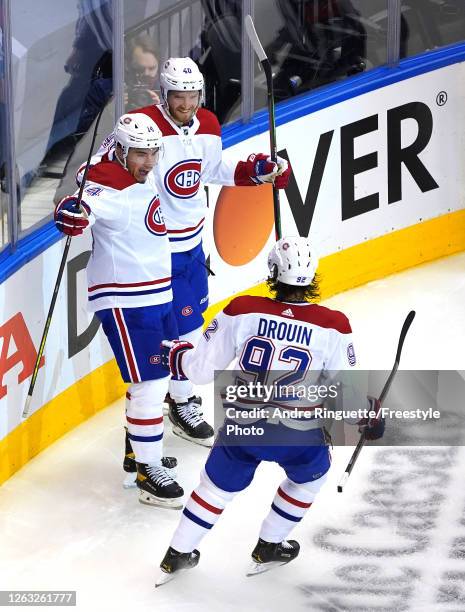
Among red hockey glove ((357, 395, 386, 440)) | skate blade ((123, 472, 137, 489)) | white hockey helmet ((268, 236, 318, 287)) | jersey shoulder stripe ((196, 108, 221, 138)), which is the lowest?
skate blade ((123, 472, 137, 489))

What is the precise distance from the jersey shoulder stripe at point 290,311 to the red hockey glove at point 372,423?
0.24 m

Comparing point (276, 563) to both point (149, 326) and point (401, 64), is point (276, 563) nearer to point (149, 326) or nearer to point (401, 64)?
point (149, 326)

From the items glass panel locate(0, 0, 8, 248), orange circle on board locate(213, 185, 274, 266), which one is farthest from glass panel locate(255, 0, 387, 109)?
glass panel locate(0, 0, 8, 248)

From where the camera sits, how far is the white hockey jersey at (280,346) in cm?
Result: 421

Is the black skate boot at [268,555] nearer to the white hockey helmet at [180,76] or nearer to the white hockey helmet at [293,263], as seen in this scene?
the white hockey helmet at [293,263]

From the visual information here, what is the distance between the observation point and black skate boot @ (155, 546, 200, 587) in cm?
457

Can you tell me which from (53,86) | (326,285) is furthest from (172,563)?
(326,285)

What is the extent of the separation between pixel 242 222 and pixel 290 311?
2.28 metres

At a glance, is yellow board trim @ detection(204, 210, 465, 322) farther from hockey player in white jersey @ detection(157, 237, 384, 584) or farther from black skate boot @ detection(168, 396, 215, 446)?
hockey player in white jersey @ detection(157, 237, 384, 584)

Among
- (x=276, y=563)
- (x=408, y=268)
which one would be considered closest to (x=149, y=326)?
(x=276, y=563)

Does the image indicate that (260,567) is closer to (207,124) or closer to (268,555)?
(268,555)

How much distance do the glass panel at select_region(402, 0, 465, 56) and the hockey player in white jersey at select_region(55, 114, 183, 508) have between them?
8.51ft

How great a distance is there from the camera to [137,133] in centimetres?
479

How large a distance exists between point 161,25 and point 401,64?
1592mm
